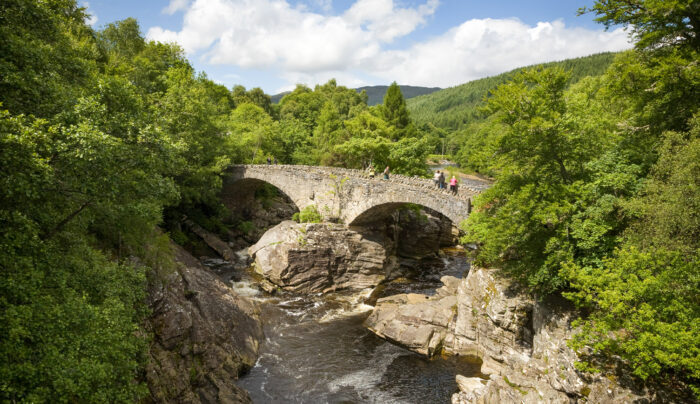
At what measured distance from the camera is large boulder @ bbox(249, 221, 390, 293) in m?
26.8

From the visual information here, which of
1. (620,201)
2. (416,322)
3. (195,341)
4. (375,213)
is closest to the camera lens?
(620,201)

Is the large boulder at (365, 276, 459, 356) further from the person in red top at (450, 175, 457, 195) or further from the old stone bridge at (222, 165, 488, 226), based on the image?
the person in red top at (450, 175, 457, 195)

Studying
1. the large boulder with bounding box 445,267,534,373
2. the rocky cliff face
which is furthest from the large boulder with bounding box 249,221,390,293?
the large boulder with bounding box 445,267,534,373

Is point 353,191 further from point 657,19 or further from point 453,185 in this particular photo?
point 657,19

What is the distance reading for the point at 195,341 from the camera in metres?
13.8

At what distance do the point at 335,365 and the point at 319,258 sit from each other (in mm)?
10330

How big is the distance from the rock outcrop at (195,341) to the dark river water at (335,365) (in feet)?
4.56

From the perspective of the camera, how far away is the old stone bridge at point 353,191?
22906 mm

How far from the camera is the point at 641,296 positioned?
10.9 meters

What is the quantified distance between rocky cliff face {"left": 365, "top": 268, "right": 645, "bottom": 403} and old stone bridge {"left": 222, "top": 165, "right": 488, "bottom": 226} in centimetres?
524

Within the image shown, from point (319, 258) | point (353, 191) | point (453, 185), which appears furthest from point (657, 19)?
point (319, 258)

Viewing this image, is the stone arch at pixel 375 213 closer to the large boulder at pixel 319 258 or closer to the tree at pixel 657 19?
the large boulder at pixel 319 258

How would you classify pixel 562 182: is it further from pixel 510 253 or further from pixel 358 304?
pixel 358 304

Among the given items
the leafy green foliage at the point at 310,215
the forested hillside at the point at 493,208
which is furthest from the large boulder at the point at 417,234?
the forested hillside at the point at 493,208
